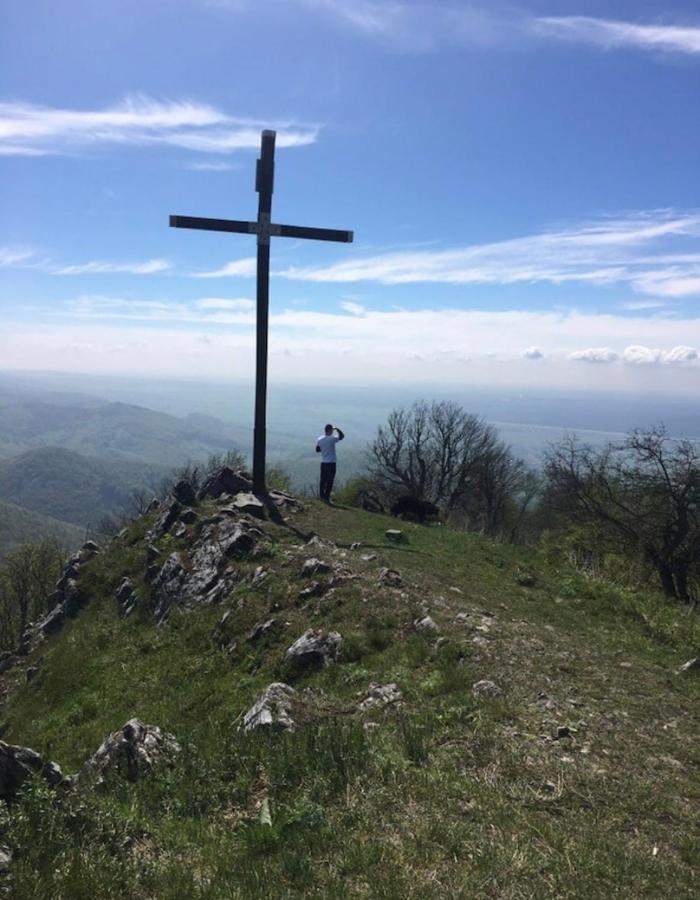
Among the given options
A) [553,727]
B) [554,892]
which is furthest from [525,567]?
[554,892]

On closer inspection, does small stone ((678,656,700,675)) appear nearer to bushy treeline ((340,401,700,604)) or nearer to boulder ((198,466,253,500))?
bushy treeline ((340,401,700,604))

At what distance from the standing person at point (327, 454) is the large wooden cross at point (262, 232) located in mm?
2652

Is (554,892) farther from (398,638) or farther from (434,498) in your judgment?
(434,498)

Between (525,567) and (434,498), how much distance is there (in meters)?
28.2

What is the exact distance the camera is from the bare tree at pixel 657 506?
20.9 meters

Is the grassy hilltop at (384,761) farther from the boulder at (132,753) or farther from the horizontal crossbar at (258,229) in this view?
the horizontal crossbar at (258,229)

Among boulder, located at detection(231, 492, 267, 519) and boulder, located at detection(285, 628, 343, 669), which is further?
boulder, located at detection(231, 492, 267, 519)

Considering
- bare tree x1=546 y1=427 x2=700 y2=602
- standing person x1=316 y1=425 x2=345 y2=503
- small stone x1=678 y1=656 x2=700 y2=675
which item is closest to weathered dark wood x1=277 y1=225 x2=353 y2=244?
standing person x1=316 y1=425 x2=345 y2=503

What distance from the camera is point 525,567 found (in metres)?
14.5

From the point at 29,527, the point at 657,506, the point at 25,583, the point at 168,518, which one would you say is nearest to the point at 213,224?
the point at 168,518

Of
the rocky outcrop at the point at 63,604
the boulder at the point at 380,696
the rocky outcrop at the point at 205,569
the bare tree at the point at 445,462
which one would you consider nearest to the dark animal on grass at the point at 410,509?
the rocky outcrop at the point at 205,569

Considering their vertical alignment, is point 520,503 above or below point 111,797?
below

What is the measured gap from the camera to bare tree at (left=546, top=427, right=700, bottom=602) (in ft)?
68.5

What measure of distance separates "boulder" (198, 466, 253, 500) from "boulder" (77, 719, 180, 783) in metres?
10.6
